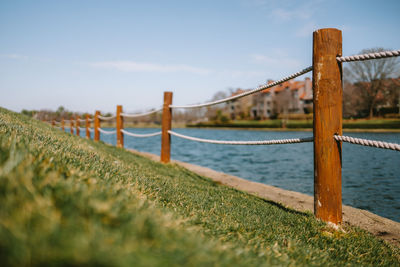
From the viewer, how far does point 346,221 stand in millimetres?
3162

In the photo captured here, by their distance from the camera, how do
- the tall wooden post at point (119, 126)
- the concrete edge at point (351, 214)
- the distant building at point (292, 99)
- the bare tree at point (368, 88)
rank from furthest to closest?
the distant building at point (292, 99) → the bare tree at point (368, 88) → the tall wooden post at point (119, 126) → the concrete edge at point (351, 214)

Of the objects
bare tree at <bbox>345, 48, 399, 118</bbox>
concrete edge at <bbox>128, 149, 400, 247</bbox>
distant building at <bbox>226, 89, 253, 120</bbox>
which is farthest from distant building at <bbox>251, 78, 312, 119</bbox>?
concrete edge at <bbox>128, 149, 400, 247</bbox>

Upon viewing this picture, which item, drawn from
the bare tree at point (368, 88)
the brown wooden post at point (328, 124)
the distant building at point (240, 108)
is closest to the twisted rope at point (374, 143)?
the brown wooden post at point (328, 124)

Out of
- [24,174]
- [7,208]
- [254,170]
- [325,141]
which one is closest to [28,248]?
[7,208]

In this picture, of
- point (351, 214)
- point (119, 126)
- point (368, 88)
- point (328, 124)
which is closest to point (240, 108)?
point (368, 88)

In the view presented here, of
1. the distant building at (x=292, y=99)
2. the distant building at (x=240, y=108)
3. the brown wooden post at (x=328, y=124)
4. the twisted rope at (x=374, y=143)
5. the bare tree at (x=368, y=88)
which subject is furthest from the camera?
the distant building at (x=240, y=108)

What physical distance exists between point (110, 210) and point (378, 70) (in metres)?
32.6

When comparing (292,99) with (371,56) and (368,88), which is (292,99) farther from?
(371,56)

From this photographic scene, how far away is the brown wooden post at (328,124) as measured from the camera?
250 cm

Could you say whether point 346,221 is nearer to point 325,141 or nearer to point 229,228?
point 325,141

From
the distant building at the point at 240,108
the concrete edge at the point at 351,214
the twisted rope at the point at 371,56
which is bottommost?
the concrete edge at the point at 351,214

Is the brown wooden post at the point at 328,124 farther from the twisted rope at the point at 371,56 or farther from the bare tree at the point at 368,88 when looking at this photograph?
the bare tree at the point at 368,88

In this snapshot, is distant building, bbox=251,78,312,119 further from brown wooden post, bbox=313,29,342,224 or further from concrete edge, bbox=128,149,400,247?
brown wooden post, bbox=313,29,342,224

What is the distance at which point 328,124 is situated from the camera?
2504 mm
